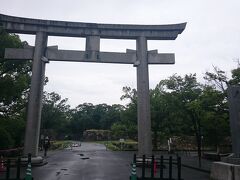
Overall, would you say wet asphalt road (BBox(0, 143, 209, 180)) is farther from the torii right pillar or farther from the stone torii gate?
the stone torii gate

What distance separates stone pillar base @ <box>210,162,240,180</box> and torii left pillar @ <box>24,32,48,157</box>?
36.1ft

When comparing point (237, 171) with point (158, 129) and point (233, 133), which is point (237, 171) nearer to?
point (233, 133)

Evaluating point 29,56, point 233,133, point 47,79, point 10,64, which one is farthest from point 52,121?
point 233,133

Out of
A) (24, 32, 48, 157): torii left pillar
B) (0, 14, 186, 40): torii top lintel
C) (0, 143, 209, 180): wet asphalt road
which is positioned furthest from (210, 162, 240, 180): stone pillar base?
(24, 32, 48, 157): torii left pillar

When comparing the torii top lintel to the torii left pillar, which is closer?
the torii left pillar

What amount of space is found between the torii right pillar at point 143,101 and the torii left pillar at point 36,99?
6577 mm

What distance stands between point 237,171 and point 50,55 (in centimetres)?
1378

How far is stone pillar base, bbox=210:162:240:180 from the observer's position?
11.2m

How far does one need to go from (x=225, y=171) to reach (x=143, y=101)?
26.8 feet

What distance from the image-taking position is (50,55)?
19594mm

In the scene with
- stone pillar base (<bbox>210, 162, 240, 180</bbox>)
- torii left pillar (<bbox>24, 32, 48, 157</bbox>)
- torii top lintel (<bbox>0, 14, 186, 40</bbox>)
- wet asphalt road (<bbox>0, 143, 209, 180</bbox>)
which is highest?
torii top lintel (<bbox>0, 14, 186, 40</bbox>)

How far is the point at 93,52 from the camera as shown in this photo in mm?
19469

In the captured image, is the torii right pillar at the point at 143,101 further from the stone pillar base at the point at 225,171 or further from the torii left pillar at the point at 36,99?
the torii left pillar at the point at 36,99

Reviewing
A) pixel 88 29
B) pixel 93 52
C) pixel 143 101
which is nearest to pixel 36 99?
pixel 93 52
